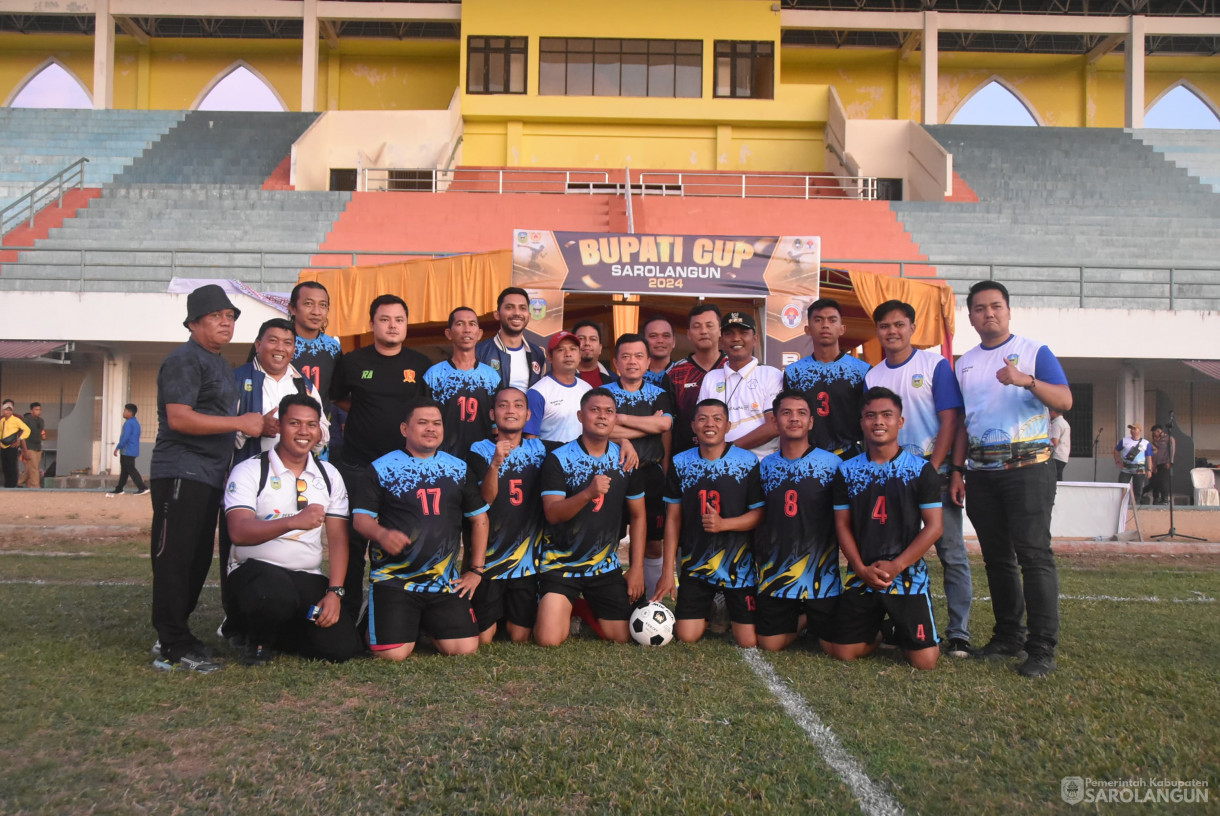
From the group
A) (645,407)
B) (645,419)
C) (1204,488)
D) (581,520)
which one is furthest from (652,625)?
(1204,488)

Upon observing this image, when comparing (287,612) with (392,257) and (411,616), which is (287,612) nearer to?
(411,616)

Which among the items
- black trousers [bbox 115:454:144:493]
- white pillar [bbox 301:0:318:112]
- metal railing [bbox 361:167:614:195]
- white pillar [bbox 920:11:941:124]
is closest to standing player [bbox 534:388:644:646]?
black trousers [bbox 115:454:144:493]

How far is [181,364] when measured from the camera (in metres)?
4.82

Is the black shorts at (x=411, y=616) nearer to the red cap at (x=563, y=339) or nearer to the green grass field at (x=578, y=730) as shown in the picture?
the green grass field at (x=578, y=730)

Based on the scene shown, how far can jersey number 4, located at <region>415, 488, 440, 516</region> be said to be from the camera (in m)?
5.15

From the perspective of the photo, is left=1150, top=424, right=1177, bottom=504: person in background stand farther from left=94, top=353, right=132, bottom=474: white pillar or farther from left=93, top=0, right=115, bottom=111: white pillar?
left=93, top=0, right=115, bottom=111: white pillar

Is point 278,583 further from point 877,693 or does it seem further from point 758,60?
point 758,60

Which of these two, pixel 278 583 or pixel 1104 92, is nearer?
pixel 278 583

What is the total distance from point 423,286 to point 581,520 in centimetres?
798

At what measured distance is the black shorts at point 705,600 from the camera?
5.56 m

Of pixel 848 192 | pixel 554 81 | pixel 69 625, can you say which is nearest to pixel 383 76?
pixel 554 81

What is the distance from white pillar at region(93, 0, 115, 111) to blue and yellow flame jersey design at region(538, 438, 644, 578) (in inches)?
1104

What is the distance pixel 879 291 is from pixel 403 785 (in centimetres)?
1098

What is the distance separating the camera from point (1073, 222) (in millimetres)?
22359
